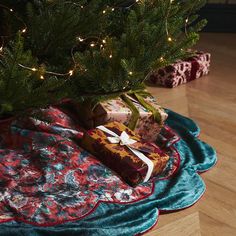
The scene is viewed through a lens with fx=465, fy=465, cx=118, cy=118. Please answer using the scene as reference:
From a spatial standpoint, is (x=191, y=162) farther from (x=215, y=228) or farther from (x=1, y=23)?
(x=1, y=23)

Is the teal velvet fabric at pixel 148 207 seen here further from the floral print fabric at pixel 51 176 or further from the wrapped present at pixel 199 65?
the wrapped present at pixel 199 65

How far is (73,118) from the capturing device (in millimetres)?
1621

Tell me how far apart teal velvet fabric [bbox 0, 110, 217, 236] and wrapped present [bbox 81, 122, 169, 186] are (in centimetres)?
7

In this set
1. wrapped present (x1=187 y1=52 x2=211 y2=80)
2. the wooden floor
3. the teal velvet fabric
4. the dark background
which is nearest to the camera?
the teal velvet fabric

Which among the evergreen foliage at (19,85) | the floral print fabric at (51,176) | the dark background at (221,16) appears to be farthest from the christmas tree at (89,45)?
the dark background at (221,16)

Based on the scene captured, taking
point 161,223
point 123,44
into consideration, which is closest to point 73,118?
point 123,44

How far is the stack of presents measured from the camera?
1.35 m

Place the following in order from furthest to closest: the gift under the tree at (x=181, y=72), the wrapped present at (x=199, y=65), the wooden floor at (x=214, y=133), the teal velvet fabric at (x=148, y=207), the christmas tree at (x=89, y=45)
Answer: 1. the wrapped present at (x=199, y=65)
2. the gift under the tree at (x=181, y=72)
3. the christmas tree at (x=89, y=45)
4. the wooden floor at (x=214, y=133)
5. the teal velvet fabric at (x=148, y=207)

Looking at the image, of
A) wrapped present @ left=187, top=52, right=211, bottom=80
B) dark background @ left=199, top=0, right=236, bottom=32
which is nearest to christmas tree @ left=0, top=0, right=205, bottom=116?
wrapped present @ left=187, top=52, right=211, bottom=80

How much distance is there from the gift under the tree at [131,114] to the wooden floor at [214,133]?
0.25 m

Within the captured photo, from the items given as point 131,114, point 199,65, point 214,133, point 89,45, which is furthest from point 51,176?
point 199,65

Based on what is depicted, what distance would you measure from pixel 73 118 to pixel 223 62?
4.65ft

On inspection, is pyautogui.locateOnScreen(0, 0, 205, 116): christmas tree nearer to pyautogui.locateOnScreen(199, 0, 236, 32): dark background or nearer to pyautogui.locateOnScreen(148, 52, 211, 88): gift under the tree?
pyautogui.locateOnScreen(148, 52, 211, 88): gift under the tree

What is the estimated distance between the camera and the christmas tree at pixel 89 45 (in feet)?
4.64
